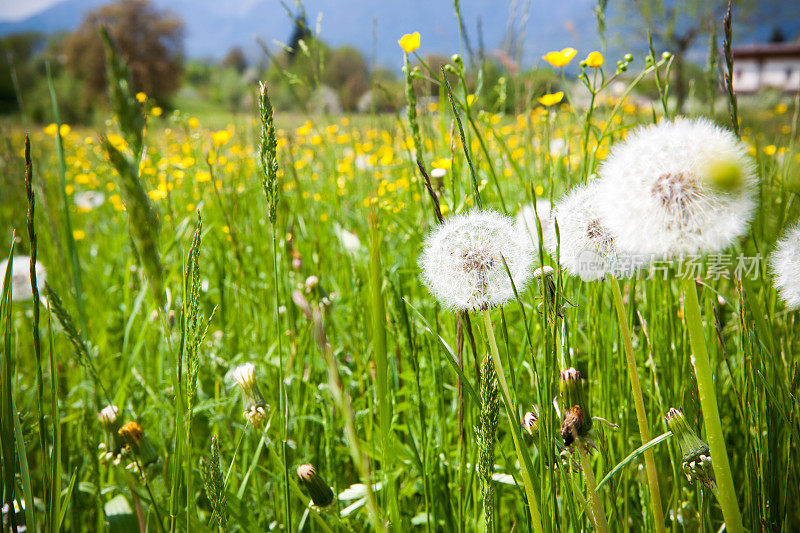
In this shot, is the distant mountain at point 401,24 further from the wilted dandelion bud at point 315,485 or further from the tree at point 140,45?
the tree at point 140,45

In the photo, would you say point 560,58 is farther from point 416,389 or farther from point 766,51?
point 766,51

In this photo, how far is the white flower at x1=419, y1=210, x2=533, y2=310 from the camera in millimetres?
817

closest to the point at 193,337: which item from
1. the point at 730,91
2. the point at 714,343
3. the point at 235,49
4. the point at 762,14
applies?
the point at 730,91

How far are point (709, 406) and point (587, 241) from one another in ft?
0.94

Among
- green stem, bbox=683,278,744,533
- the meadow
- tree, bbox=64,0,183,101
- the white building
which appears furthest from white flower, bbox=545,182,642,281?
the white building

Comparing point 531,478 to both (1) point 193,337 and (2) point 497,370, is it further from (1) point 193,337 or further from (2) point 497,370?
(1) point 193,337

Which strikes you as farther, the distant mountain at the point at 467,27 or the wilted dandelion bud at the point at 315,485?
the distant mountain at the point at 467,27

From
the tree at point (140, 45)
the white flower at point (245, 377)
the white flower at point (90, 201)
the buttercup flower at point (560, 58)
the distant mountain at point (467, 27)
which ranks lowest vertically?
the white flower at point (245, 377)

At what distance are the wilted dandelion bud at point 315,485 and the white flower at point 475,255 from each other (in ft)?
1.08

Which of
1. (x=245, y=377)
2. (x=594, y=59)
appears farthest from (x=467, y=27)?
(x=245, y=377)

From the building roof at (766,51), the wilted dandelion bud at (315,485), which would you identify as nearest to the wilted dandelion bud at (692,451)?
the wilted dandelion bud at (315,485)

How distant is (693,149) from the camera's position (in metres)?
0.61

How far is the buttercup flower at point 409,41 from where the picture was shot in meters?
1.05

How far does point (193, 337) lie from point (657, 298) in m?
1.05
